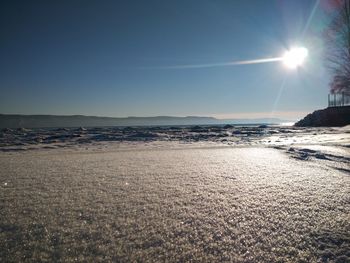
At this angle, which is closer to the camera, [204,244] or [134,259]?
[134,259]

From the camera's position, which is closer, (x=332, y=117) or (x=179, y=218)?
(x=179, y=218)

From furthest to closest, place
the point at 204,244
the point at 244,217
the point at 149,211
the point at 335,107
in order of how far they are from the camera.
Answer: the point at 335,107, the point at 149,211, the point at 244,217, the point at 204,244

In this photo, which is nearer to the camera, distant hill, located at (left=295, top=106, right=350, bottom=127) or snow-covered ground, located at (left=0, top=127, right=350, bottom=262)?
snow-covered ground, located at (left=0, top=127, right=350, bottom=262)

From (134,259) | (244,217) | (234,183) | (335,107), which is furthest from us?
(335,107)

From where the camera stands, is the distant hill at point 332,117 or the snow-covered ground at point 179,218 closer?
the snow-covered ground at point 179,218

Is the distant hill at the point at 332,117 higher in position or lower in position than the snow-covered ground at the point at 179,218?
higher

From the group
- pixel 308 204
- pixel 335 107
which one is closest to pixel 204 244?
pixel 308 204

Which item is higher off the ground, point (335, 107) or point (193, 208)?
point (335, 107)

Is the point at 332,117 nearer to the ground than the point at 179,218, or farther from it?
farther from it

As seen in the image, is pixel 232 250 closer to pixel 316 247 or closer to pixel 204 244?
pixel 204 244

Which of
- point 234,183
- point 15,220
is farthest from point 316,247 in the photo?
point 15,220

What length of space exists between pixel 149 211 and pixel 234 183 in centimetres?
97

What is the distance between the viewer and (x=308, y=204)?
1.56 m

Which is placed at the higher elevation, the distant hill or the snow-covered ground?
the distant hill
